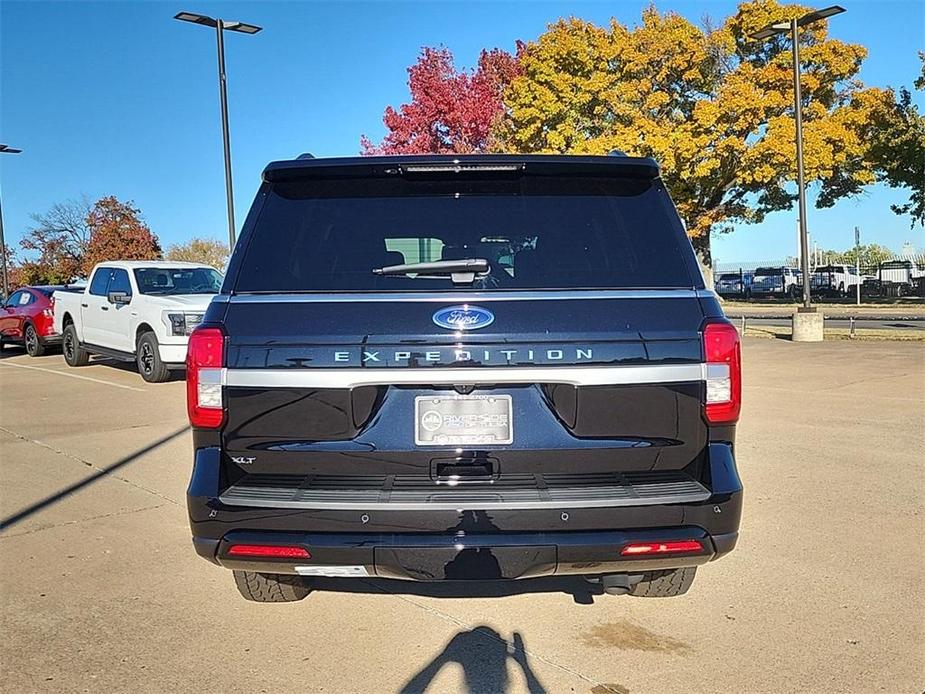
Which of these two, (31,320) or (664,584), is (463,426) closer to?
(664,584)

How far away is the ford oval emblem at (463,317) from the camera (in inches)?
117

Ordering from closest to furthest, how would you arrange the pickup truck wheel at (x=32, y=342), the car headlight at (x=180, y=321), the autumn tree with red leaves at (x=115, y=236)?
the car headlight at (x=180, y=321) < the pickup truck wheel at (x=32, y=342) < the autumn tree with red leaves at (x=115, y=236)

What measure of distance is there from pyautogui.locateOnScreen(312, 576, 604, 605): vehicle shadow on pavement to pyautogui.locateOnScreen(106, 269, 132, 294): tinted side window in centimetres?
1040

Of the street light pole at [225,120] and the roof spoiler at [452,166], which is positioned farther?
the street light pole at [225,120]

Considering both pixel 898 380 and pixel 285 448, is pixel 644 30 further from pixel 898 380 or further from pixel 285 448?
pixel 285 448

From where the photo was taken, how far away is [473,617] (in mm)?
3779

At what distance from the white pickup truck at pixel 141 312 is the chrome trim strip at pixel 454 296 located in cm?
882

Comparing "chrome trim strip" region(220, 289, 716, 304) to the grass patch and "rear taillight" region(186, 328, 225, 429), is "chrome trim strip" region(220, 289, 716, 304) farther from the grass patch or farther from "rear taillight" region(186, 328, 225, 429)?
the grass patch

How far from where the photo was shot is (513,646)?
3488 millimetres

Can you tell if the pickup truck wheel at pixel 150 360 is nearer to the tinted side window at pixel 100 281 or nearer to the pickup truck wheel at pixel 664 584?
the tinted side window at pixel 100 281

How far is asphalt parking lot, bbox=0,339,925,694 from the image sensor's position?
326cm

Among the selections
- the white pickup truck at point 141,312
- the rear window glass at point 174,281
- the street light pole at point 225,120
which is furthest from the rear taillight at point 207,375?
→ the street light pole at point 225,120

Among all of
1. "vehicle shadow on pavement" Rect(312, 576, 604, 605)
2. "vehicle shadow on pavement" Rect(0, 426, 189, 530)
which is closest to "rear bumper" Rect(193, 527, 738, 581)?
"vehicle shadow on pavement" Rect(312, 576, 604, 605)

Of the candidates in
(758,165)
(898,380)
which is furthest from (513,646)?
(758,165)
